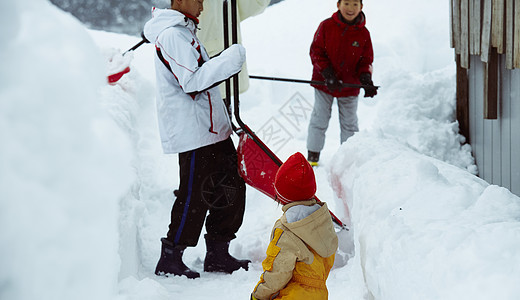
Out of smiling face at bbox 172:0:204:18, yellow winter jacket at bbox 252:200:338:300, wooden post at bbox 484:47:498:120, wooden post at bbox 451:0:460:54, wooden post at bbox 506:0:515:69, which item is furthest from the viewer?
wooden post at bbox 451:0:460:54

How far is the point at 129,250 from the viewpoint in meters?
2.82

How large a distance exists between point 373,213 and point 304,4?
920 centimetres

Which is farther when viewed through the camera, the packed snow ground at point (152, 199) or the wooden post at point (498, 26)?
the wooden post at point (498, 26)

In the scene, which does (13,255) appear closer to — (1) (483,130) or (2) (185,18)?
(2) (185,18)

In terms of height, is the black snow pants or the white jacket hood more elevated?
the white jacket hood

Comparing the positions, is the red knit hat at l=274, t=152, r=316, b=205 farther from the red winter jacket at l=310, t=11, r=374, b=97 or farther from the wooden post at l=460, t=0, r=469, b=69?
the red winter jacket at l=310, t=11, r=374, b=97

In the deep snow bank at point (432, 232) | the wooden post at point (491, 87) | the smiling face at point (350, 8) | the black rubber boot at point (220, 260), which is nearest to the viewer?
the deep snow bank at point (432, 232)

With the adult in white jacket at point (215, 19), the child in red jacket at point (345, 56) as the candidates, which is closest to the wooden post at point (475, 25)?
the child in red jacket at point (345, 56)

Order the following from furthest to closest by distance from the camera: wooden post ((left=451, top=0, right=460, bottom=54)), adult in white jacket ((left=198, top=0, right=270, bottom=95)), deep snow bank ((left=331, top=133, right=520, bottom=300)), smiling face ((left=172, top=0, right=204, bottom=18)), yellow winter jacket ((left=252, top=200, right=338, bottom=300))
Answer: wooden post ((left=451, top=0, right=460, bottom=54)), adult in white jacket ((left=198, top=0, right=270, bottom=95)), smiling face ((left=172, top=0, right=204, bottom=18)), yellow winter jacket ((left=252, top=200, right=338, bottom=300)), deep snow bank ((left=331, top=133, right=520, bottom=300))

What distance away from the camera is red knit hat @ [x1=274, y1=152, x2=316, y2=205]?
2074 mm

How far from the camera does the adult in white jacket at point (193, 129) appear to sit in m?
2.78

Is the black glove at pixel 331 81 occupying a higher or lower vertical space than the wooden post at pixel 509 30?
lower

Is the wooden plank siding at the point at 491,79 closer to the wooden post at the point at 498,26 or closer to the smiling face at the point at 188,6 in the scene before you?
the wooden post at the point at 498,26

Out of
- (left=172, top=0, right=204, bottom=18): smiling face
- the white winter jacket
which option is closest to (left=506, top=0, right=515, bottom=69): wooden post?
the white winter jacket
